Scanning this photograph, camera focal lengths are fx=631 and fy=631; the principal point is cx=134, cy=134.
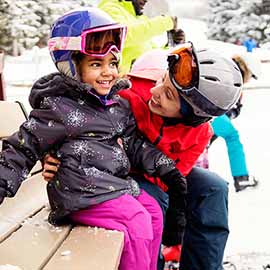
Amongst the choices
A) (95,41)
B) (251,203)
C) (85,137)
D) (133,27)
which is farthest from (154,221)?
(251,203)

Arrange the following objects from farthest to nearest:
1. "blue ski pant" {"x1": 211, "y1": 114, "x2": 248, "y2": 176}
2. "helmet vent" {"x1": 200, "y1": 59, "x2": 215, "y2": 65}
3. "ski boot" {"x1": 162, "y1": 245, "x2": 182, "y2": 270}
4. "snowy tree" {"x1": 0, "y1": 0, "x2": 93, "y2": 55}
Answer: "snowy tree" {"x1": 0, "y1": 0, "x2": 93, "y2": 55} < "blue ski pant" {"x1": 211, "y1": 114, "x2": 248, "y2": 176} < "ski boot" {"x1": 162, "y1": 245, "x2": 182, "y2": 270} < "helmet vent" {"x1": 200, "y1": 59, "x2": 215, "y2": 65}

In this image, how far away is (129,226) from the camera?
252 centimetres

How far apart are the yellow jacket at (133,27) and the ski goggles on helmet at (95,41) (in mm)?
2085

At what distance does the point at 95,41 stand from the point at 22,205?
43.3 inches

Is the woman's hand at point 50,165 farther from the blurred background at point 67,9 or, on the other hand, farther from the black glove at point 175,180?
the blurred background at point 67,9

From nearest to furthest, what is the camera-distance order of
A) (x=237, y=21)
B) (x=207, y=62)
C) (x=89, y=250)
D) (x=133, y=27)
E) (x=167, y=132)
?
1. (x=89, y=250)
2. (x=207, y=62)
3. (x=167, y=132)
4. (x=133, y=27)
5. (x=237, y=21)

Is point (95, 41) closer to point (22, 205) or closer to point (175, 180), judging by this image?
point (175, 180)

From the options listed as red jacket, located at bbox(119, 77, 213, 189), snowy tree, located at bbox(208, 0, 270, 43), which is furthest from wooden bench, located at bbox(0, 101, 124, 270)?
snowy tree, located at bbox(208, 0, 270, 43)

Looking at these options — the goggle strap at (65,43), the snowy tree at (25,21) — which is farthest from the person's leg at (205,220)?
the snowy tree at (25,21)

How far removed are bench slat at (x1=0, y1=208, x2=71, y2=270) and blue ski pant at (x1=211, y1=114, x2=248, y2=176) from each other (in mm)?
3457

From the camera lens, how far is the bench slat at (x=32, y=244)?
7.50ft

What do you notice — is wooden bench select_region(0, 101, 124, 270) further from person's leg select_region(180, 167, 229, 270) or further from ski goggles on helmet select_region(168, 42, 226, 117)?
person's leg select_region(180, 167, 229, 270)

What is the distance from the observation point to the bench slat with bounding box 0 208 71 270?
2287 mm

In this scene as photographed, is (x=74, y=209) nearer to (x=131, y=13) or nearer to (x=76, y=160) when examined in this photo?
(x=76, y=160)
